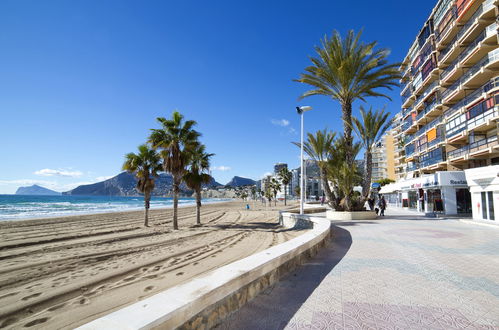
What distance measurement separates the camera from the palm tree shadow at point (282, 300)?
2.66 metres

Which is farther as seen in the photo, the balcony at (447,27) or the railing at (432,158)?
the railing at (432,158)

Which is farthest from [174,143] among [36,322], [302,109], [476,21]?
[476,21]

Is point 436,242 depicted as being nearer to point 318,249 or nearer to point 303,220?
point 318,249

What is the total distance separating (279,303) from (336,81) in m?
17.1

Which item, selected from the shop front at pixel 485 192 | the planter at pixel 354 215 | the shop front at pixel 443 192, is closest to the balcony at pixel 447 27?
the shop front at pixel 443 192

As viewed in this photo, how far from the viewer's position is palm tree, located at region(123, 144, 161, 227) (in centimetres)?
1825

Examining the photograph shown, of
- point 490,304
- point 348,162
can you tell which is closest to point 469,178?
point 348,162

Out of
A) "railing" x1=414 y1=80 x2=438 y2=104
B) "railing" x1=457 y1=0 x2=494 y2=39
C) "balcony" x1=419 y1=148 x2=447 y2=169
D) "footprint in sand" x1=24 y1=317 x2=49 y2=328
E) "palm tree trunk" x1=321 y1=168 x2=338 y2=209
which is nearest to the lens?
"footprint in sand" x1=24 y1=317 x2=49 y2=328

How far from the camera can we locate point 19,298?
500 cm

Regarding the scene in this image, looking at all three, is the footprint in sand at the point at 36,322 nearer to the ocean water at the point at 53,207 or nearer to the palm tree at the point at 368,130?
the palm tree at the point at 368,130

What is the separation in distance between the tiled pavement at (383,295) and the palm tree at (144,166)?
51.7ft

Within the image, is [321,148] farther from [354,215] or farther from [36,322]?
[36,322]

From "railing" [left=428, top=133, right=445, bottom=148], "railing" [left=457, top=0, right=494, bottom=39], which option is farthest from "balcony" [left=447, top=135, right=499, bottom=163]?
"railing" [left=457, top=0, right=494, bottom=39]

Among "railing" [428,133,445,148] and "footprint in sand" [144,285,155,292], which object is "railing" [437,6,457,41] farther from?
"footprint in sand" [144,285,155,292]
